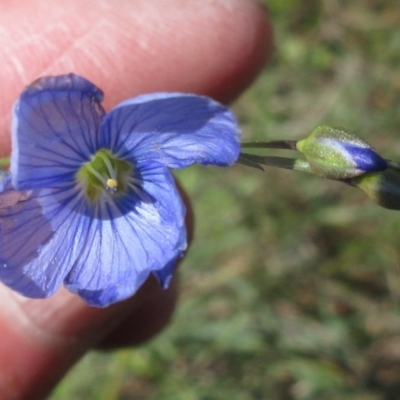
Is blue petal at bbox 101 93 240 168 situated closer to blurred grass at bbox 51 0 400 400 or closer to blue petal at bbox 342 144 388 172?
blue petal at bbox 342 144 388 172

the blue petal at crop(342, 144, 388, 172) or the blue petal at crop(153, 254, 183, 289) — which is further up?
the blue petal at crop(342, 144, 388, 172)

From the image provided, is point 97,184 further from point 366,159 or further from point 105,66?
point 105,66

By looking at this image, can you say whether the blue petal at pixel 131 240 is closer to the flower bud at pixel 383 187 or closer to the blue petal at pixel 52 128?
the blue petal at pixel 52 128

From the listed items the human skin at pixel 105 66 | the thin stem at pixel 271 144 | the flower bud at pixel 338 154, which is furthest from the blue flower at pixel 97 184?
the human skin at pixel 105 66

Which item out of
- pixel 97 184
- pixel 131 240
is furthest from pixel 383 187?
pixel 97 184

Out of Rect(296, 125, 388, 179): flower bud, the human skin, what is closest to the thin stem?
Rect(296, 125, 388, 179): flower bud

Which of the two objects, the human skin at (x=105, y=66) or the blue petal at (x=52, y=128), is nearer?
the blue petal at (x=52, y=128)
